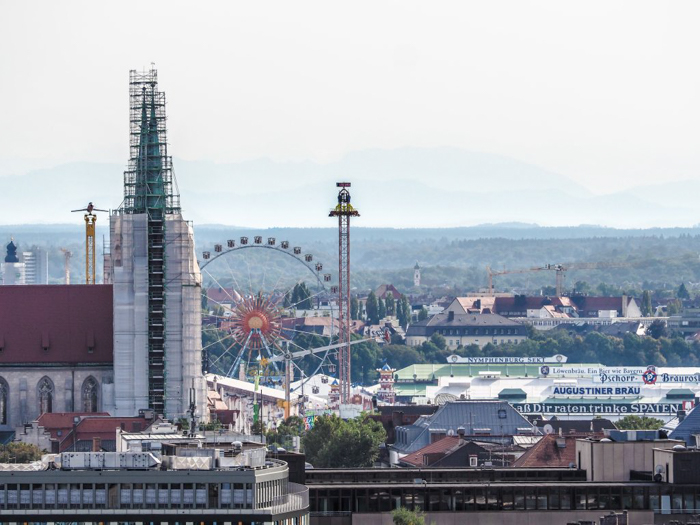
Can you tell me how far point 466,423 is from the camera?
181750 mm

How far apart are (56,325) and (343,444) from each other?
25.5 metres

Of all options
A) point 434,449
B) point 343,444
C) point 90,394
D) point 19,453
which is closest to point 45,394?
point 90,394

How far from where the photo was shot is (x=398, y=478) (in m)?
116

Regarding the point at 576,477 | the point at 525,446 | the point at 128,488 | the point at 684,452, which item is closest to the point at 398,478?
the point at 576,477

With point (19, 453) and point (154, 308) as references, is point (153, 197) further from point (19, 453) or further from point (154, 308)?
point (19, 453)

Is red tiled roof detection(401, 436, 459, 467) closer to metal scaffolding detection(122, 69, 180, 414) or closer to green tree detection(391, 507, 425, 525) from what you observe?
metal scaffolding detection(122, 69, 180, 414)

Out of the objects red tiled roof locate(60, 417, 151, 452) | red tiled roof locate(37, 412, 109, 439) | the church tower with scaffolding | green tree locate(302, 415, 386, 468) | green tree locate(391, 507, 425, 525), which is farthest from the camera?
the church tower with scaffolding

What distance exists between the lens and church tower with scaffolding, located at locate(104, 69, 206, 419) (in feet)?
620

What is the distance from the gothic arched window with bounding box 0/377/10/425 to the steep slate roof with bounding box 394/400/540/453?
26.4m

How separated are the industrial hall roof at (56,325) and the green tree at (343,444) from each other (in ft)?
51.3

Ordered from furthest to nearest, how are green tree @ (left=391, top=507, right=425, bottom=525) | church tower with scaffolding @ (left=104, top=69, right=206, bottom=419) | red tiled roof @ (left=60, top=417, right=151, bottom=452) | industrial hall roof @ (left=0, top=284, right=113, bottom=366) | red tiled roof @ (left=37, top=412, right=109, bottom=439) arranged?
industrial hall roof @ (left=0, top=284, right=113, bottom=366), church tower with scaffolding @ (left=104, top=69, right=206, bottom=419), red tiled roof @ (left=37, top=412, right=109, bottom=439), red tiled roof @ (left=60, top=417, right=151, bottom=452), green tree @ (left=391, top=507, right=425, bottom=525)

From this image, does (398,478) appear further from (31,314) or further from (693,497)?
(31,314)

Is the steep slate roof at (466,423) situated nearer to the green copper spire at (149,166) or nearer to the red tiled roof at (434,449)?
the red tiled roof at (434,449)

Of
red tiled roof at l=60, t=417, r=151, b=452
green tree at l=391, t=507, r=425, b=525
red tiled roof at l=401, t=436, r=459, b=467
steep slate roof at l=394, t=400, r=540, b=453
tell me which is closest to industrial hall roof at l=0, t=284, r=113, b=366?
red tiled roof at l=60, t=417, r=151, b=452
